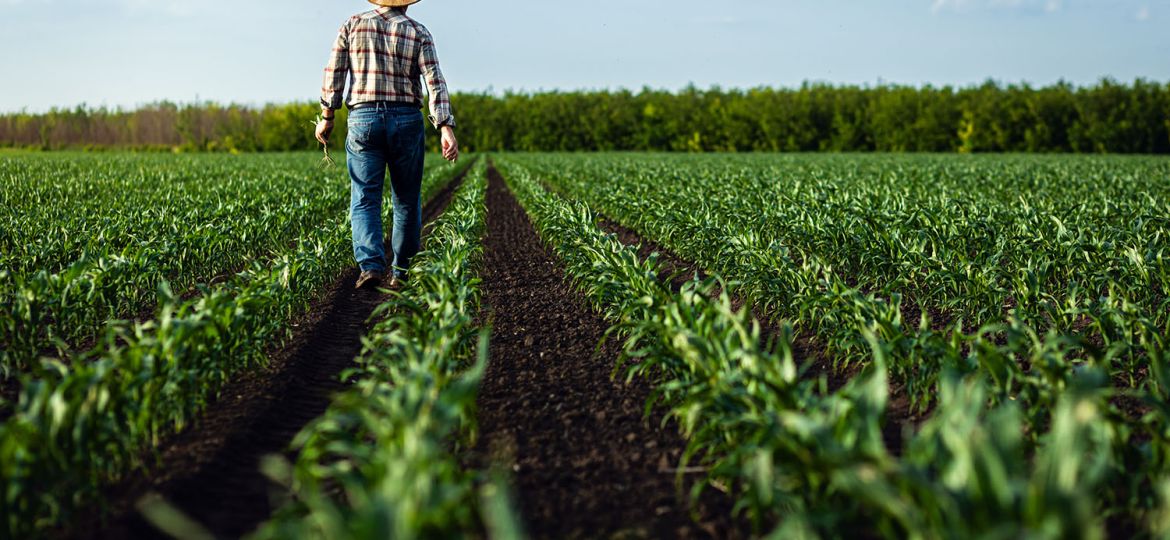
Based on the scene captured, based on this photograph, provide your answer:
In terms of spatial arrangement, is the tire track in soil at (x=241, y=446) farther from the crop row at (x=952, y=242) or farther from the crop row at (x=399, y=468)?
the crop row at (x=952, y=242)

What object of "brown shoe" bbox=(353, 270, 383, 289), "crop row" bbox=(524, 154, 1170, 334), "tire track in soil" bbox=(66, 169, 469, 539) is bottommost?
"tire track in soil" bbox=(66, 169, 469, 539)

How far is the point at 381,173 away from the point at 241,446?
3532mm

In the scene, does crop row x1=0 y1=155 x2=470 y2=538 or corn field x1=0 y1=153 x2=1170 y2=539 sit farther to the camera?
crop row x1=0 y1=155 x2=470 y2=538

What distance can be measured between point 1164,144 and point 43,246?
67.2 metres

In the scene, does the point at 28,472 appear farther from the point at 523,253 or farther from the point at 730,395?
the point at 523,253

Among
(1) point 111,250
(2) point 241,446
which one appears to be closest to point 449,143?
(1) point 111,250

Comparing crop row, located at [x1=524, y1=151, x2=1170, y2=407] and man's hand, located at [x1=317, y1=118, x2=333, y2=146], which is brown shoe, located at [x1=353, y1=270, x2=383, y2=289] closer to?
man's hand, located at [x1=317, y1=118, x2=333, y2=146]

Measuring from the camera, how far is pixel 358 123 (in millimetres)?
6406

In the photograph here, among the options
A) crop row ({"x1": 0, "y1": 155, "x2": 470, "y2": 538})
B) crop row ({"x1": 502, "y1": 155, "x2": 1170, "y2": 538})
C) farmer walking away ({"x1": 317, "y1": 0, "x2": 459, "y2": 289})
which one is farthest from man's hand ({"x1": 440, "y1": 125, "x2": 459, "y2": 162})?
crop row ({"x1": 502, "y1": 155, "x2": 1170, "y2": 538})

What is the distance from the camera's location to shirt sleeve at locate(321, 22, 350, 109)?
6.41 meters

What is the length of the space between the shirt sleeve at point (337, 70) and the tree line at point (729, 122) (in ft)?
175

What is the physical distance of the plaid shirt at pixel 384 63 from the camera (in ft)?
20.8

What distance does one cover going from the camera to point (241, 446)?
354 centimetres

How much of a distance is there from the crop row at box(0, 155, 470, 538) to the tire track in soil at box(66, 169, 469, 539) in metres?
0.09
